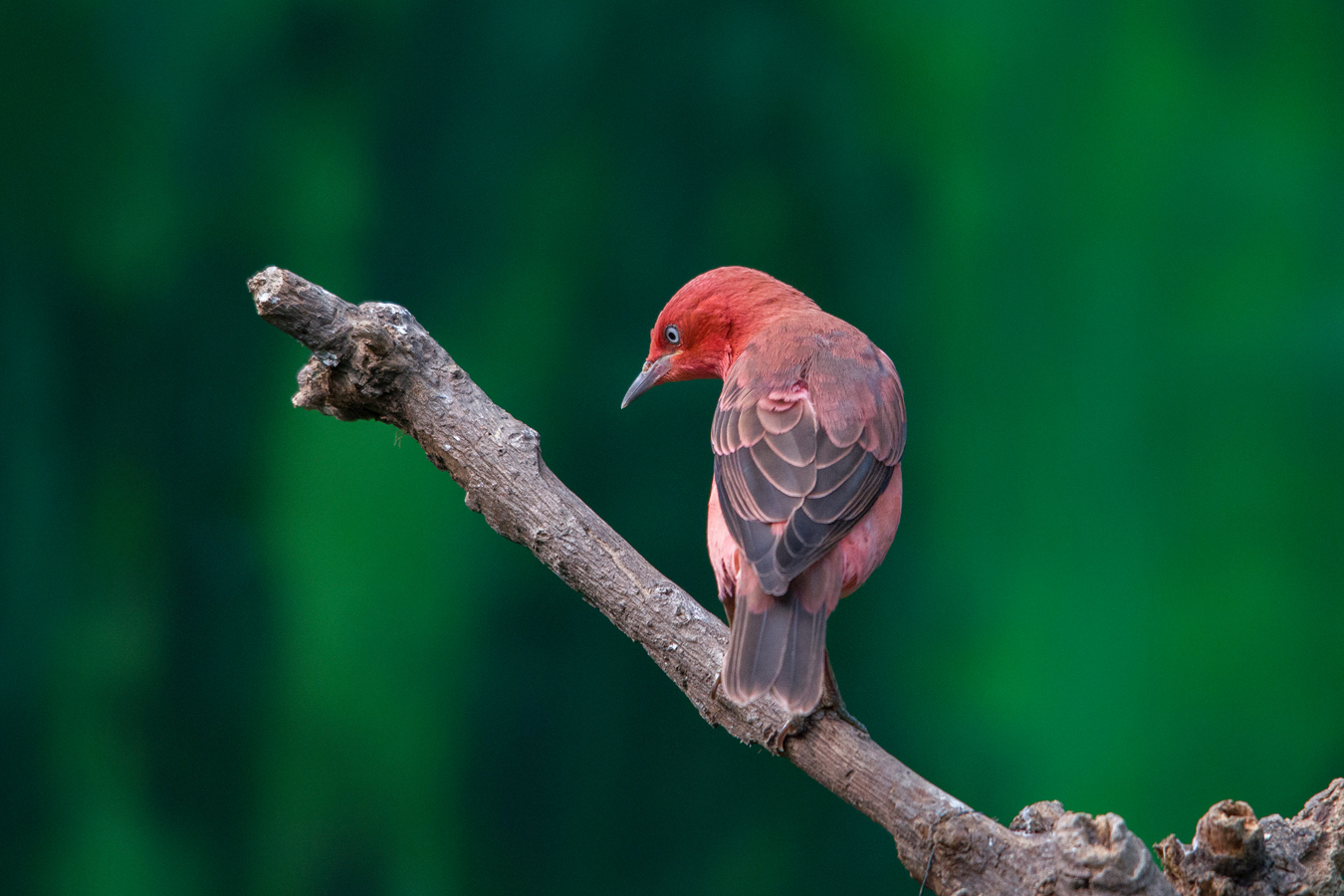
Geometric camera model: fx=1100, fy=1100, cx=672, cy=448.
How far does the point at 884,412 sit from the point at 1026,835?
1099 mm

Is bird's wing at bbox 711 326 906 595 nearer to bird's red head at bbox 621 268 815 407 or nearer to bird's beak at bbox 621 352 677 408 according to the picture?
bird's red head at bbox 621 268 815 407

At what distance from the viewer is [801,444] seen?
2760mm

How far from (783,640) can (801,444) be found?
1.78ft

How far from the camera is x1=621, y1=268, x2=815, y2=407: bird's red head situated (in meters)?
3.39

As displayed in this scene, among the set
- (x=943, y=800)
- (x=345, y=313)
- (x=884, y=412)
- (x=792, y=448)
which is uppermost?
(x=884, y=412)

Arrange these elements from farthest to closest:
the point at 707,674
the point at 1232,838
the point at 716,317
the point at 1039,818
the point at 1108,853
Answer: the point at 716,317
the point at 707,674
the point at 1039,818
the point at 1232,838
the point at 1108,853

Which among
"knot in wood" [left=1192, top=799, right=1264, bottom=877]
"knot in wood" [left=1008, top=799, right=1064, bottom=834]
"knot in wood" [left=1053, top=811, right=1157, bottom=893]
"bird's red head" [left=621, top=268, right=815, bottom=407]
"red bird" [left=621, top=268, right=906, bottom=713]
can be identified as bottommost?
"knot in wood" [left=1053, top=811, right=1157, bottom=893]

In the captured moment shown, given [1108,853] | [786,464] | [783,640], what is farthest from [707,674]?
[1108,853]

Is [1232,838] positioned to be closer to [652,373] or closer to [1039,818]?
[1039,818]

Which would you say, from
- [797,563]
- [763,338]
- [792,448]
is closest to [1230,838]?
[797,563]

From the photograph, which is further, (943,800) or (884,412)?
(884,412)

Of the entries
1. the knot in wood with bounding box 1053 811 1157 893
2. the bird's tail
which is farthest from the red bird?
the knot in wood with bounding box 1053 811 1157 893

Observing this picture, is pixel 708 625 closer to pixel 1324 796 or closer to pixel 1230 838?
pixel 1230 838

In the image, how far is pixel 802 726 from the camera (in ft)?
8.46
